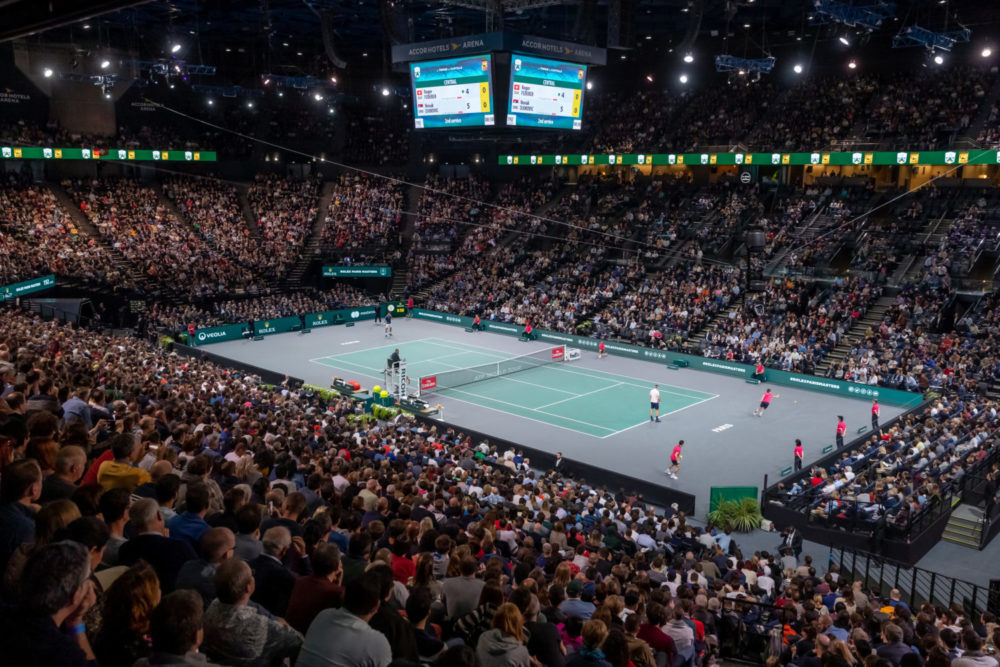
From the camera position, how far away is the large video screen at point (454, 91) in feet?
93.3

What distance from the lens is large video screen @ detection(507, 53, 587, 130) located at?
1119 inches

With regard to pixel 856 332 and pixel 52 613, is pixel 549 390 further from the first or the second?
pixel 52 613

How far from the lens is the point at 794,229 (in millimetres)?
44188

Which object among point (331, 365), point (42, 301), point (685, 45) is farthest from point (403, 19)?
point (42, 301)

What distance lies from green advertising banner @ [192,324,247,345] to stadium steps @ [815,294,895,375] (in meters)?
29.5

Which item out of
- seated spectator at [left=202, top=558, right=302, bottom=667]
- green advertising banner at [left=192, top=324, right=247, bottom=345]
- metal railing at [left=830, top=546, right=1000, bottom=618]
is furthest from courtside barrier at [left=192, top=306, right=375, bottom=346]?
Result: seated spectator at [left=202, top=558, right=302, bottom=667]

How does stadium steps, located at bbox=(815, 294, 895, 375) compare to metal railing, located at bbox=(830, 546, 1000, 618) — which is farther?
stadium steps, located at bbox=(815, 294, 895, 375)

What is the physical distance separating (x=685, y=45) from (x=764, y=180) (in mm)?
15829

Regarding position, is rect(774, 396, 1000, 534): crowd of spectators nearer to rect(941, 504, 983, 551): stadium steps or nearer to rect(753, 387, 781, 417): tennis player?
rect(941, 504, 983, 551): stadium steps

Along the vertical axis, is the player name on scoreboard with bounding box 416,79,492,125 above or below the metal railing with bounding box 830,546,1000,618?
above

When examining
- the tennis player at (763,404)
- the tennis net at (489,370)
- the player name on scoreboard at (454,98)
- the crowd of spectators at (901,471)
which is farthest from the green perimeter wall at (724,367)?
the player name on scoreboard at (454,98)

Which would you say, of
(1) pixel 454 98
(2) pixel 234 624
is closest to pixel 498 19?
(1) pixel 454 98

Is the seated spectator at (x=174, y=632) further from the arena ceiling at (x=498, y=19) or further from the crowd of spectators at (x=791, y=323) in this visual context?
the crowd of spectators at (x=791, y=323)

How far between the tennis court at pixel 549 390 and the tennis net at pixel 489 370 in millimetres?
264
